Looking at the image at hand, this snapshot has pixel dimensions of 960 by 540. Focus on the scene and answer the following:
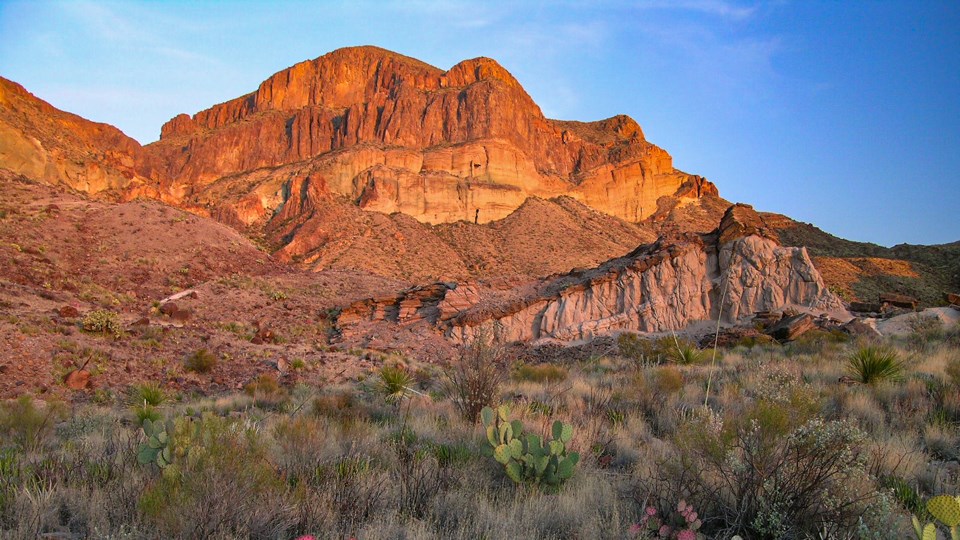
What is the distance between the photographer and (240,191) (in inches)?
3346

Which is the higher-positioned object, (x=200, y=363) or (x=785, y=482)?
(x=785, y=482)

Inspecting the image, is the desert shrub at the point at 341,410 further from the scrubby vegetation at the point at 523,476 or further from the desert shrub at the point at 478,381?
the desert shrub at the point at 478,381

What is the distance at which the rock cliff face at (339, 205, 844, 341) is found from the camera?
74.4 feet

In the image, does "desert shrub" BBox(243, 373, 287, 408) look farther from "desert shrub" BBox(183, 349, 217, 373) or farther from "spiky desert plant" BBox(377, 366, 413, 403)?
"desert shrub" BBox(183, 349, 217, 373)

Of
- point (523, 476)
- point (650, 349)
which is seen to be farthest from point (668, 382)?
point (650, 349)

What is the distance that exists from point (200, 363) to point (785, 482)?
18078mm

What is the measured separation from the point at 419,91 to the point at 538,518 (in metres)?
109

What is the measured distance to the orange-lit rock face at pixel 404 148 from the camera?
83.5 metres

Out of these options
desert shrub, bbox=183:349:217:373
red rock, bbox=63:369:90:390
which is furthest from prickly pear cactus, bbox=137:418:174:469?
desert shrub, bbox=183:349:217:373

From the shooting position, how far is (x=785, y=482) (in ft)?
11.5

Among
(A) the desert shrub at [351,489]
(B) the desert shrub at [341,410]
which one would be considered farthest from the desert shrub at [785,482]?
(B) the desert shrub at [341,410]

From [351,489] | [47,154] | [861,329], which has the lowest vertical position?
[351,489]

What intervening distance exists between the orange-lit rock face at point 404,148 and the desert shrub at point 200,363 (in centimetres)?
5952

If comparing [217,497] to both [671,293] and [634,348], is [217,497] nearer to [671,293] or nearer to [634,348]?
[634,348]
